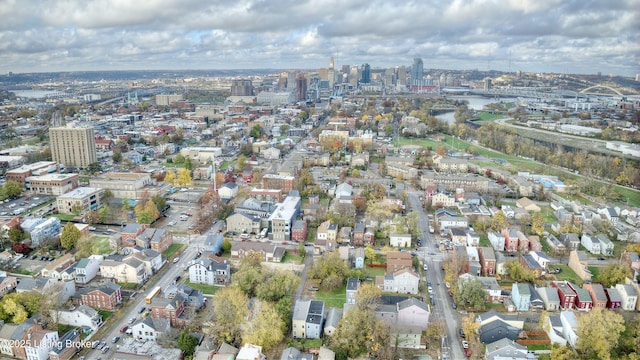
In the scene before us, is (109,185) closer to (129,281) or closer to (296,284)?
(129,281)

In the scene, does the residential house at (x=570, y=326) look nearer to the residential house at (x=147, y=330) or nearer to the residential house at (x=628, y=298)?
the residential house at (x=628, y=298)

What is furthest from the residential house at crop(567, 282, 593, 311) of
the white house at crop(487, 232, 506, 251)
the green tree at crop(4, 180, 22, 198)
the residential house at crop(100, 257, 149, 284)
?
the green tree at crop(4, 180, 22, 198)

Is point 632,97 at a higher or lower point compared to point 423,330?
higher

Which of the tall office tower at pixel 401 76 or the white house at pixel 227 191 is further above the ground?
the tall office tower at pixel 401 76

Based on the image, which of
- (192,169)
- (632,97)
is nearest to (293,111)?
(192,169)

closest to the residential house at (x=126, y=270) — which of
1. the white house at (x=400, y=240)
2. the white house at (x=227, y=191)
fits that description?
the white house at (x=227, y=191)

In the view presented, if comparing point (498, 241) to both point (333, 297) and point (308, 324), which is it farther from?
point (308, 324)
